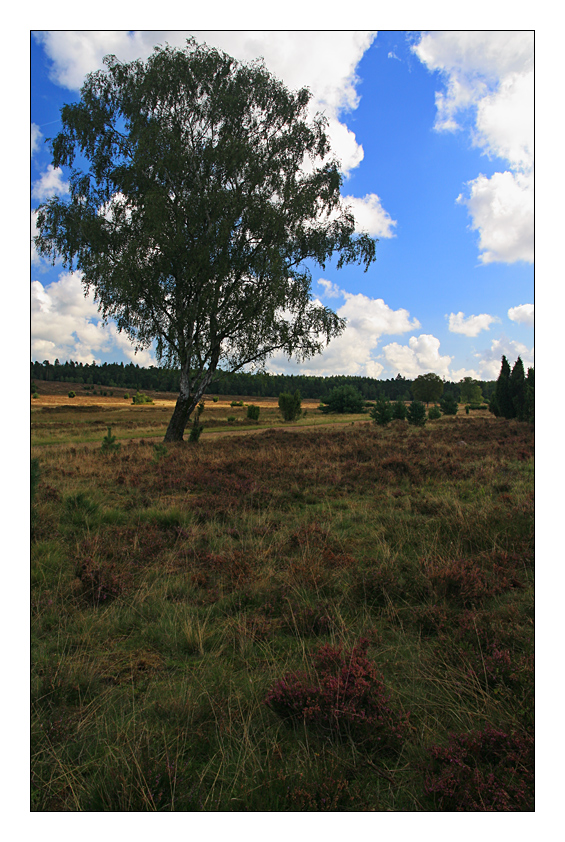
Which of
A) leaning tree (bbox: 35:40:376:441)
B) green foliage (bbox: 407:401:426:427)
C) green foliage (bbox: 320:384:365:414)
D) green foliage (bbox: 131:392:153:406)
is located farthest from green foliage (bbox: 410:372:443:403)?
green foliage (bbox: 131:392:153:406)

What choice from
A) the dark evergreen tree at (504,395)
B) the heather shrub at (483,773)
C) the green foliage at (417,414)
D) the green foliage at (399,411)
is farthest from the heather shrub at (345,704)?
the green foliage at (399,411)

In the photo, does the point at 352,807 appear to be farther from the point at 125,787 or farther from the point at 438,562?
the point at 438,562

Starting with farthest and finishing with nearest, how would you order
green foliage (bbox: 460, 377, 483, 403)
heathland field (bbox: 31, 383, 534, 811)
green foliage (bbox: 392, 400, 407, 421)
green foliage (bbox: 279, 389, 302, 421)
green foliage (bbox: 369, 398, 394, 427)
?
1. green foliage (bbox: 460, 377, 483, 403)
2. green foliage (bbox: 279, 389, 302, 421)
3. green foliage (bbox: 392, 400, 407, 421)
4. green foliage (bbox: 369, 398, 394, 427)
5. heathland field (bbox: 31, 383, 534, 811)

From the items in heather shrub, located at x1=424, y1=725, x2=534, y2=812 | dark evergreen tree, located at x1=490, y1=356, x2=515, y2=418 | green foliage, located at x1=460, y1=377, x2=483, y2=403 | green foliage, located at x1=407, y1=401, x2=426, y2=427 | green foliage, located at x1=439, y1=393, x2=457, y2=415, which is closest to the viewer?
heather shrub, located at x1=424, y1=725, x2=534, y2=812

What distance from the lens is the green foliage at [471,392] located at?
5238 centimetres

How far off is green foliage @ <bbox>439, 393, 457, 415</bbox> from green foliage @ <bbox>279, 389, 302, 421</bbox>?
65.3 feet

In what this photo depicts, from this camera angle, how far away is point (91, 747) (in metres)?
2.23

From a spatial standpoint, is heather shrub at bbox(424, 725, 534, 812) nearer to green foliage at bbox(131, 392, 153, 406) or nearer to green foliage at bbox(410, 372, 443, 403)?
green foliage at bbox(410, 372, 443, 403)

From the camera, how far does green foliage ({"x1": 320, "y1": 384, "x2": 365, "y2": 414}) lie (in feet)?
191

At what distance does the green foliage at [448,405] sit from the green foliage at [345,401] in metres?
10.9

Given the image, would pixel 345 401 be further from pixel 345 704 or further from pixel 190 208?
pixel 345 704

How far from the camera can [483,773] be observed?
1.96 m

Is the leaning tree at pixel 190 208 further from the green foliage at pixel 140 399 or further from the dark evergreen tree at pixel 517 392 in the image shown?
the green foliage at pixel 140 399

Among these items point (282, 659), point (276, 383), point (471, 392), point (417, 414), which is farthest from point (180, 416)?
point (471, 392)
